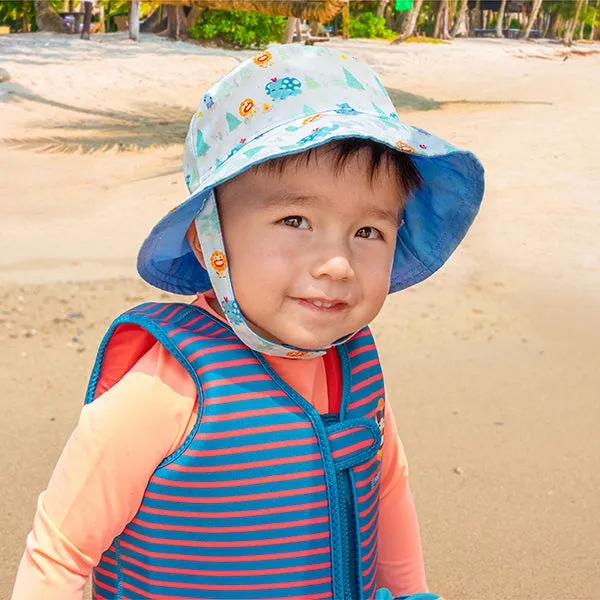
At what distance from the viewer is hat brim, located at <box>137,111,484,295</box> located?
1.51m

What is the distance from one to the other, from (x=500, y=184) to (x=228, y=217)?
6516mm

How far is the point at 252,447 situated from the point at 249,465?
0.10 ft

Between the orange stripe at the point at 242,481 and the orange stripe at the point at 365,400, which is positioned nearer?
the orange stripe at the point at 242,481

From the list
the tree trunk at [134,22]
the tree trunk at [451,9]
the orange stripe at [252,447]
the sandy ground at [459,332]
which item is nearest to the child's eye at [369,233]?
the orange stripe at [252,447]

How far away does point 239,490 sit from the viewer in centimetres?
155

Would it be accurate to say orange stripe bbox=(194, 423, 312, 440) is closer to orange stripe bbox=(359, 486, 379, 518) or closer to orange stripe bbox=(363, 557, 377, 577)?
orange stripe bbox=(359, 486, 379, 518)

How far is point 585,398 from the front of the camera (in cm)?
387

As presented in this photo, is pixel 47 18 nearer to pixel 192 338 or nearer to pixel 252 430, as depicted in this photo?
pixel 192 338

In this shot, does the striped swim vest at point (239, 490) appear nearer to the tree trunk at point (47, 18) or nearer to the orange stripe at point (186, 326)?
the orange stripe at point (186, 326)

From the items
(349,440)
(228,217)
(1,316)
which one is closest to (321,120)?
(228,217)

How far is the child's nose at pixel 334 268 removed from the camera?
152 centimetres

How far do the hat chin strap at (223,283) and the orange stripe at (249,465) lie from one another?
0.60ft

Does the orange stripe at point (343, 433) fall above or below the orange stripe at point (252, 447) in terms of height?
below

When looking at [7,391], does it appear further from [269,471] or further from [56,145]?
[56,145]
